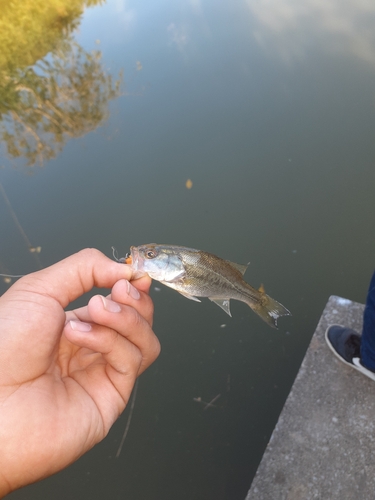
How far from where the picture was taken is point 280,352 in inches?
144

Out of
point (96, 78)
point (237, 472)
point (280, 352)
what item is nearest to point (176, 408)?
point (237, 472)

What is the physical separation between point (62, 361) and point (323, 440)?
1979mm

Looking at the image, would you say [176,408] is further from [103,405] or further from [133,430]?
[103,405]

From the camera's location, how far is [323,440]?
105 inches

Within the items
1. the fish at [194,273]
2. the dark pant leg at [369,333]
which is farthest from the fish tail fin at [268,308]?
the dark pant leg at [369,333]

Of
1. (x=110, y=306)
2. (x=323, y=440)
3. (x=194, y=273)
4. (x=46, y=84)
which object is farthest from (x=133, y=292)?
(x=46, y=84)

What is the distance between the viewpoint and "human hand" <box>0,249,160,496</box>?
1.51 metres

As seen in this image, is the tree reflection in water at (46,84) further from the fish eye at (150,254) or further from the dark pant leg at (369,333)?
the dark pant leg at (369,333)

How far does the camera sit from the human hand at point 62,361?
1.51 m

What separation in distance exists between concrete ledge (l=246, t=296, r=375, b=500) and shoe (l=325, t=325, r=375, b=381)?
7 centimetres

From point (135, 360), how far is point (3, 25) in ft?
32.4

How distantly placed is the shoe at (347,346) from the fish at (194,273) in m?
0.87

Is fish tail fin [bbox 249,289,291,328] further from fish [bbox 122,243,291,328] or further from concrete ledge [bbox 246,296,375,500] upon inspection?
concrete ledge [bbox 246,296,375,500]

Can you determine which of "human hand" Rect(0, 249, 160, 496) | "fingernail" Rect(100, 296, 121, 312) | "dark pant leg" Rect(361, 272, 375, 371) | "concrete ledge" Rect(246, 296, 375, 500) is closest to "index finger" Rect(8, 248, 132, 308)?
"human hand" Rect(0, 249, 160, 496)
